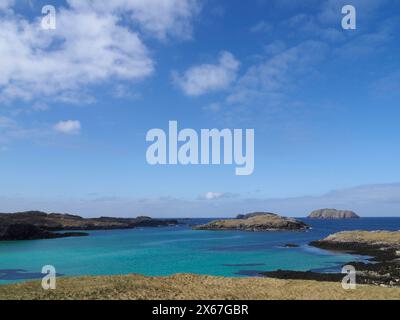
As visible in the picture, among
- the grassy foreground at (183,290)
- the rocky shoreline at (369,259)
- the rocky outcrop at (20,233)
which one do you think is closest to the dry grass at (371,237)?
the rocky shoreline at (369,259)

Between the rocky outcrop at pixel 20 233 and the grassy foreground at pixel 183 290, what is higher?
the grassy foreground at pixel 183 290

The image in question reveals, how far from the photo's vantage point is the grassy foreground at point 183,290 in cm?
2942

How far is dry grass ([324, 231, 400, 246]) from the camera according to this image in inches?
3976

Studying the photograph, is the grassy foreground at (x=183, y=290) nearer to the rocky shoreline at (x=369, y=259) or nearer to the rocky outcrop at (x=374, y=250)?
the rocky shoreline at (x=369, y=259)

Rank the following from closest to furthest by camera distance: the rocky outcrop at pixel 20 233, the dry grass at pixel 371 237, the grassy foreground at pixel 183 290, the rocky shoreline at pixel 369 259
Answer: the grassy foreground at pixel 183 290 → the rocky shoreline at pixel 369 259 → the dry grass at pixel 371 237 → the rocky outcrop at pixel 20 233

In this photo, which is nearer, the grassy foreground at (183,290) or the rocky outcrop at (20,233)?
the grassy foreground at (183,290)

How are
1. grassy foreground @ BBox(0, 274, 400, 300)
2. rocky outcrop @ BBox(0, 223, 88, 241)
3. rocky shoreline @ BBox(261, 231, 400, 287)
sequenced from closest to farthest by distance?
grassy foreground @ BBox(0, 274, 400, 300), rocky shoreline @ BBox(261, 231, 400, 287), rocky outcrop @ BBox(0, 223, 88, 241)

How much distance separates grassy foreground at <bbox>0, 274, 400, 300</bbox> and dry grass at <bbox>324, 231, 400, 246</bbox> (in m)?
74.0

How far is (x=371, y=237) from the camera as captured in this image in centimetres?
10819

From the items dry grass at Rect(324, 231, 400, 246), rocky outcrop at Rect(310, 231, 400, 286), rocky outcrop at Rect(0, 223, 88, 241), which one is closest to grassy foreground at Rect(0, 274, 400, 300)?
rocky outcrop at Rect(310, 231, 400, 286)

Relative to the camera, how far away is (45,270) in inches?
2726

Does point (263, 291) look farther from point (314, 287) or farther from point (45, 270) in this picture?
point (45, 270)

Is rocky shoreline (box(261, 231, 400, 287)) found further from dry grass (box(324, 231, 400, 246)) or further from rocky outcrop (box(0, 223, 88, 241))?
rocky outcrop (box(0, 223, 88, 241))
